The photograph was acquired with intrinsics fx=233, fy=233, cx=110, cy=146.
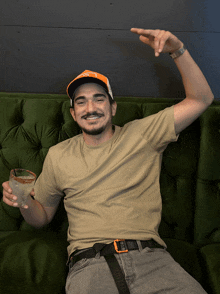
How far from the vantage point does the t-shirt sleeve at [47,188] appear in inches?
43.2

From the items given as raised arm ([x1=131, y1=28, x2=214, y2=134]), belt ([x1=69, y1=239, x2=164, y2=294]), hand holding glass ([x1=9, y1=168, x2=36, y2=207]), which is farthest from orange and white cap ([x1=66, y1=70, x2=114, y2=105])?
belt ([x1=69, y1=239, x2=164, y2=294])

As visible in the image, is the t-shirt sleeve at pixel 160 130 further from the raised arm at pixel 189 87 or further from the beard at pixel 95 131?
the beard at pixel 95 131

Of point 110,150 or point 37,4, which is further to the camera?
point 37,4

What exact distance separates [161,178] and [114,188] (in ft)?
1.11

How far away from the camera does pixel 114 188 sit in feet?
3.26

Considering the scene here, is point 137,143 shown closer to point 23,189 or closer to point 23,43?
point 23,189

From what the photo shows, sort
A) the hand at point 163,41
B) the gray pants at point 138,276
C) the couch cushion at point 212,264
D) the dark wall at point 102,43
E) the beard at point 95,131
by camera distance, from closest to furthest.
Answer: the gray pants at point 138,276, the couch cushion at point 212,264, the hand at point 163,41, the beard at point 95,131, the dark wall at point 102,43

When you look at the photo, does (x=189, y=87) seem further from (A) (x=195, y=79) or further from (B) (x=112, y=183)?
(B) (x=112, y=183)

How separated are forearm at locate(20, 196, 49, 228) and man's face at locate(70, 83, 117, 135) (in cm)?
40

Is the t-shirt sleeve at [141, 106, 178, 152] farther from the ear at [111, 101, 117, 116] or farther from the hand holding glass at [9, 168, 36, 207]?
the hand holding glass at [9, 168, 36, 207]

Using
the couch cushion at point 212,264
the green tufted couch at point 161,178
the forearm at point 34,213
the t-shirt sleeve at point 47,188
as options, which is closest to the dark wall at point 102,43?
the green tufted couch at point 161,178

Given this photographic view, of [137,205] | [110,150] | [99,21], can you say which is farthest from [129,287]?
[99,21]

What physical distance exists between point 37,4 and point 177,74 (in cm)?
100

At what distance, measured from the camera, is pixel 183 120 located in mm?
1030
